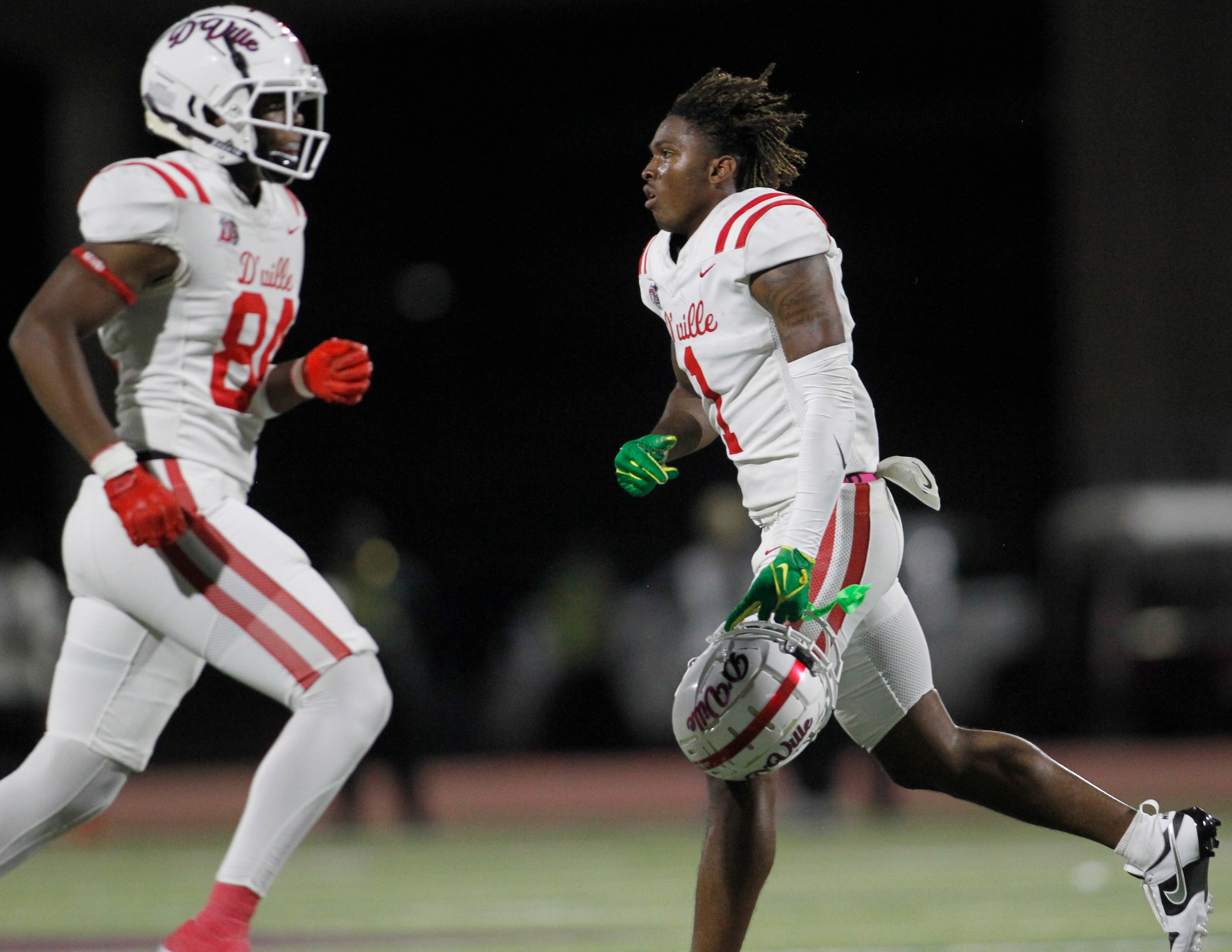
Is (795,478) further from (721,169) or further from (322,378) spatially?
(322,378)

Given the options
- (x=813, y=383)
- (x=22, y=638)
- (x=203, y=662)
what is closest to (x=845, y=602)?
(x=813, y=383)

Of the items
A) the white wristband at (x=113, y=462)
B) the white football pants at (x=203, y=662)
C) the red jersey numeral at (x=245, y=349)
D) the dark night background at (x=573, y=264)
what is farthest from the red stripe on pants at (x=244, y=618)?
the dark night background at (x=573, y=264)

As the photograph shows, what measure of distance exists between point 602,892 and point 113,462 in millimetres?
3661

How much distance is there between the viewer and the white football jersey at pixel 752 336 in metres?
3.43

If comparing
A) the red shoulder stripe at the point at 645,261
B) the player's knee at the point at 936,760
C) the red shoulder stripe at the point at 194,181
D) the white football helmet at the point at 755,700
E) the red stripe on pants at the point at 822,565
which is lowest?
the player's knee at the point at 936,760

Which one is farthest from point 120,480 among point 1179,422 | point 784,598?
point 1179,422

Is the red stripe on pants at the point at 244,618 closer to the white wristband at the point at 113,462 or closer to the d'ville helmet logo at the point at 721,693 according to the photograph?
the white wristband at the point at 113,462

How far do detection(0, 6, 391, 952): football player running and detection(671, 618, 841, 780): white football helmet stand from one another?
1.93ft

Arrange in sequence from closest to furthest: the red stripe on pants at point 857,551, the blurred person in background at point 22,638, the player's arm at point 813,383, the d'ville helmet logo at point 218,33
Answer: the player's arm at point 813,383, the red stripe on pants at point 857,551, the d'ville helmet logo at point 218,33, the blurred person in background at point 22,638

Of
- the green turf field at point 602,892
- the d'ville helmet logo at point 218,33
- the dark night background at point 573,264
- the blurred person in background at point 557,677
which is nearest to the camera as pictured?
the d'ville helmet logo at point 218,33

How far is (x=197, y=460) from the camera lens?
3.46m

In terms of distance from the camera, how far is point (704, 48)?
15.8 metres

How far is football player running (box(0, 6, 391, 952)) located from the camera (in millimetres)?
3266

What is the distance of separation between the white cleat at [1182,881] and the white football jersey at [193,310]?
78.3 inches
